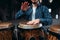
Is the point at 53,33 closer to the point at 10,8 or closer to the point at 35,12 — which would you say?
the point at 35,12

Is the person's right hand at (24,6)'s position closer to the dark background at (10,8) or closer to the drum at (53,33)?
the drum at (53,33)

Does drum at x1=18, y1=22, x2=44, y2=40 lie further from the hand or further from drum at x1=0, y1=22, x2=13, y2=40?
the hand

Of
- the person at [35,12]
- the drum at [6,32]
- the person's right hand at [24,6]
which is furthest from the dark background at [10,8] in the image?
the drum at [6,32]

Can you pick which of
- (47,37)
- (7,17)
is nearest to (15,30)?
(47,37)

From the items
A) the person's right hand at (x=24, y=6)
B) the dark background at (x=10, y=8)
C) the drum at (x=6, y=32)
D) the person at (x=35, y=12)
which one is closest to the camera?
the drum at (x=6, y=32)

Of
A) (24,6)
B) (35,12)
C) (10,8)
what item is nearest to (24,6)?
(24,6)

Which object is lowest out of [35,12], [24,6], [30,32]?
[30,32]

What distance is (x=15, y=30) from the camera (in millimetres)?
2523

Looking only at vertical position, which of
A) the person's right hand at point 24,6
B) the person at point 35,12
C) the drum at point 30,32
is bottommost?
the drum at point 30,32

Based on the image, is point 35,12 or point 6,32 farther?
point 35,12

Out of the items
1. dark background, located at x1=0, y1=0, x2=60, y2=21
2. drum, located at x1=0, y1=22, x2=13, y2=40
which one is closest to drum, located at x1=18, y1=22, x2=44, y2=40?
drum, located at x1=0, y1=22, x2=13, y2=40

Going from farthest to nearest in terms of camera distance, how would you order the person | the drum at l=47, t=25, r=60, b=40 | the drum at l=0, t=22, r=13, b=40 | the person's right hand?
the person
the person's right hand
the drum at l=0, t=22, r=13, b=40
the drum at l=47, t=25, r=60, b=40

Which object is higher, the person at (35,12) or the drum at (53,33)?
the person at (35,12)

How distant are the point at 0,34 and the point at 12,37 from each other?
0.76ft
